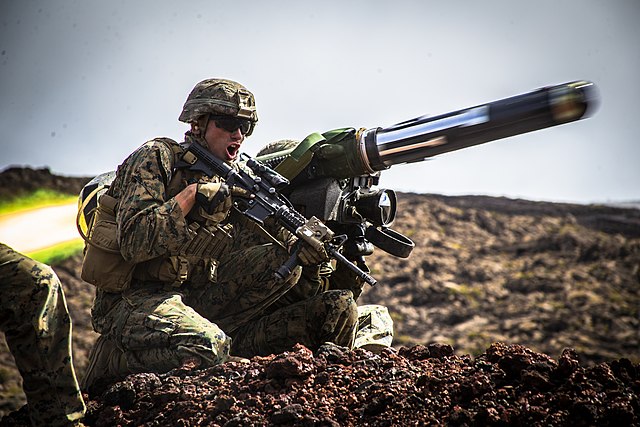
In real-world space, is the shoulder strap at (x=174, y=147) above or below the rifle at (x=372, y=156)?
above

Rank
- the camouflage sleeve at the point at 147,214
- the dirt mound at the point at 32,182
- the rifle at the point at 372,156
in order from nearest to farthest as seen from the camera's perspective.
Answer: the camouflage sleeve at the point at 147,214 < the rifle at the point at 372,156 < the dirt mound at the point at 32,182

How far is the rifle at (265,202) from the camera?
6.12m

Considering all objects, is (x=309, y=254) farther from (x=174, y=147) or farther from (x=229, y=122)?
(x=174, y=147)

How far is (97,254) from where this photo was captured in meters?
5.85

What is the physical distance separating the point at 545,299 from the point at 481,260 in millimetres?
2175

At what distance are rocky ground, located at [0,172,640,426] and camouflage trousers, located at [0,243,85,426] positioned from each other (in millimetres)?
669

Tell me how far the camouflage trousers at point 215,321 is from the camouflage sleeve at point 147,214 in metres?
0.41

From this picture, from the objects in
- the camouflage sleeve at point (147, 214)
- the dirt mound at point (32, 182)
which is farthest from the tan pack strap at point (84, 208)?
the dirt mound at point (32, 182)

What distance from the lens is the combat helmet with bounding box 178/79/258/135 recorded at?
6.19 metres

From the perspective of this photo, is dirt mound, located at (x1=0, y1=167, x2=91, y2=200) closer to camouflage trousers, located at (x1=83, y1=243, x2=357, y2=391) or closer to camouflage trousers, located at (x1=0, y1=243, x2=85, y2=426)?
camouflage trousers, located at (x1=83, y1=243, x2=357, y2=391)

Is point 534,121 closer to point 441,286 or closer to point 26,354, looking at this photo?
point 26,354

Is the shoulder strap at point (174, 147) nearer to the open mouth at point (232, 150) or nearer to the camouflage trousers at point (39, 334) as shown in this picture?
the open mouth at point (232, 150)

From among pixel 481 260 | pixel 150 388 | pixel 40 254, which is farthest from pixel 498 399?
pixel 481 260

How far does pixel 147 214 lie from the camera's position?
18.5ft
